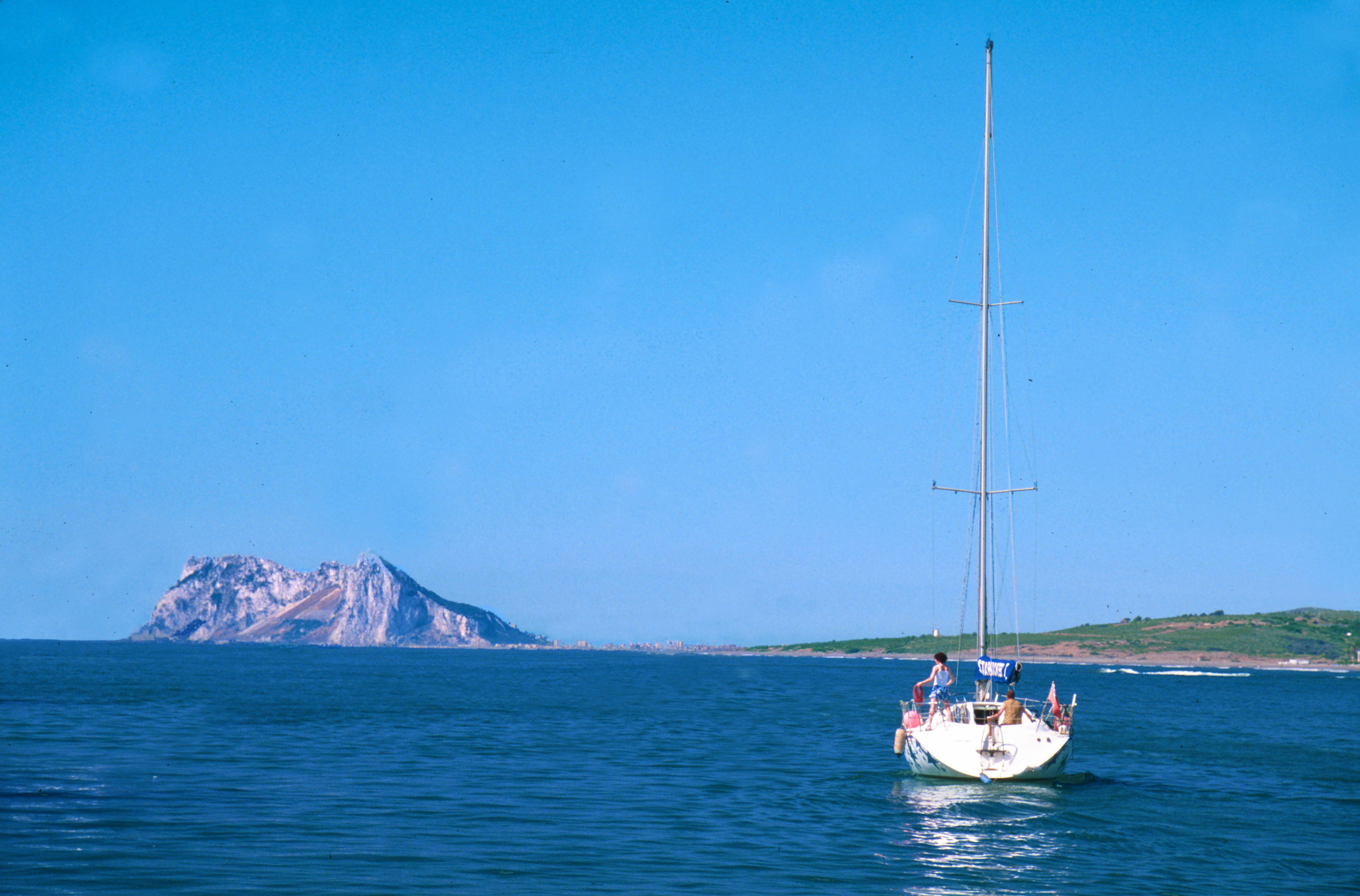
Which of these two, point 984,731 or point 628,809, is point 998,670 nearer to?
point 984,731

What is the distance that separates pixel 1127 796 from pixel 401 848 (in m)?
24.0

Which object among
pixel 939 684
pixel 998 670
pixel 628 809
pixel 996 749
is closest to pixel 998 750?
pixel 996 749

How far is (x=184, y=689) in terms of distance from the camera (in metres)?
102

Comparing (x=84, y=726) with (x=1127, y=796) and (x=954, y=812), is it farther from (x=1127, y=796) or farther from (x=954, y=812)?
(x=1127, y=796)

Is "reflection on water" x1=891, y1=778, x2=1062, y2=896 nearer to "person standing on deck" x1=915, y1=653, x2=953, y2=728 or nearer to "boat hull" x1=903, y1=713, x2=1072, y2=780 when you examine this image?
"boat hull" x1=903, y1=713, x2=1072, y2=780

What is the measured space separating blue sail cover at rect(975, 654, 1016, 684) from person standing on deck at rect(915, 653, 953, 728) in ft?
3.47

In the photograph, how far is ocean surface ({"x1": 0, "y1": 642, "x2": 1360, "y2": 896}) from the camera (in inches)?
979

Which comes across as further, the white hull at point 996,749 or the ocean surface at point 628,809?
the white hull at point 996,749

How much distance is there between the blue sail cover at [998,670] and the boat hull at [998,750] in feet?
4.95

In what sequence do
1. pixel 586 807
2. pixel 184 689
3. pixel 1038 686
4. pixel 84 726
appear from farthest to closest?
pixel 1038 686 < pixel 184 689 < pixel 84 726 < pixel 586 807

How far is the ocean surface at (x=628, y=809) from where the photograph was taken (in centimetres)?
2488

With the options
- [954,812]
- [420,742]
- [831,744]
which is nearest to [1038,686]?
[831,744]

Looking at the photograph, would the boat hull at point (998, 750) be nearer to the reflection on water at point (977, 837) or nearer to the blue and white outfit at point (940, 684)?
the reflection on water at point (977, 837)

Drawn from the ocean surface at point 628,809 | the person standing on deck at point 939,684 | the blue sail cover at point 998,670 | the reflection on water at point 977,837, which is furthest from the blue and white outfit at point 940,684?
the ocean surface at point 628,809
